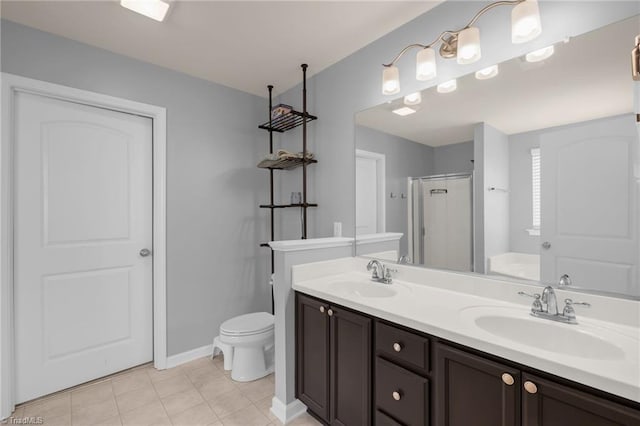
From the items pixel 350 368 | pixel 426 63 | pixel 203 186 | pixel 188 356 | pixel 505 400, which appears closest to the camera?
pixel 505 400

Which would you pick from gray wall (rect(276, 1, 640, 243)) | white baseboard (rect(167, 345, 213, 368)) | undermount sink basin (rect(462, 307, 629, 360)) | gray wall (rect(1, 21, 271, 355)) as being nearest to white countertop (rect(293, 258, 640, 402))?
undermount sink basin (rect(462, 307, 629, 360))

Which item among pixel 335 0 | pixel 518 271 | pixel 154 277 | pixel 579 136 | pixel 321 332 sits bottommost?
pixel 321 332

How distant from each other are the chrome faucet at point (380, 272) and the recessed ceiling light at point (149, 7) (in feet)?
6.56

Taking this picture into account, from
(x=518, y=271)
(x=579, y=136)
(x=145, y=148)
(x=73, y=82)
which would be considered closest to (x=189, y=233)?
(x=145, y=148)

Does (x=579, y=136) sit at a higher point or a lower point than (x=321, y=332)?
higher

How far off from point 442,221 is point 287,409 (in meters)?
1.49

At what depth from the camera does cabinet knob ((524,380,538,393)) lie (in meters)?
0.90

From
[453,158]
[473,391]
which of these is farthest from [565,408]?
[453,158]

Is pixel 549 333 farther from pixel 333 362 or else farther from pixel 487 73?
pixel 487 73

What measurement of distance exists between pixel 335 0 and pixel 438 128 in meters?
0.94

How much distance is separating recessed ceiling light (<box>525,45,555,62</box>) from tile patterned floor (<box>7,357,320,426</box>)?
7.41 ft

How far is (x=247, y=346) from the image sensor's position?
2.24 m

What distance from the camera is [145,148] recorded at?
2459 millimetres

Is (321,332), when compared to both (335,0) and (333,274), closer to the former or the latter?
(333,274)
